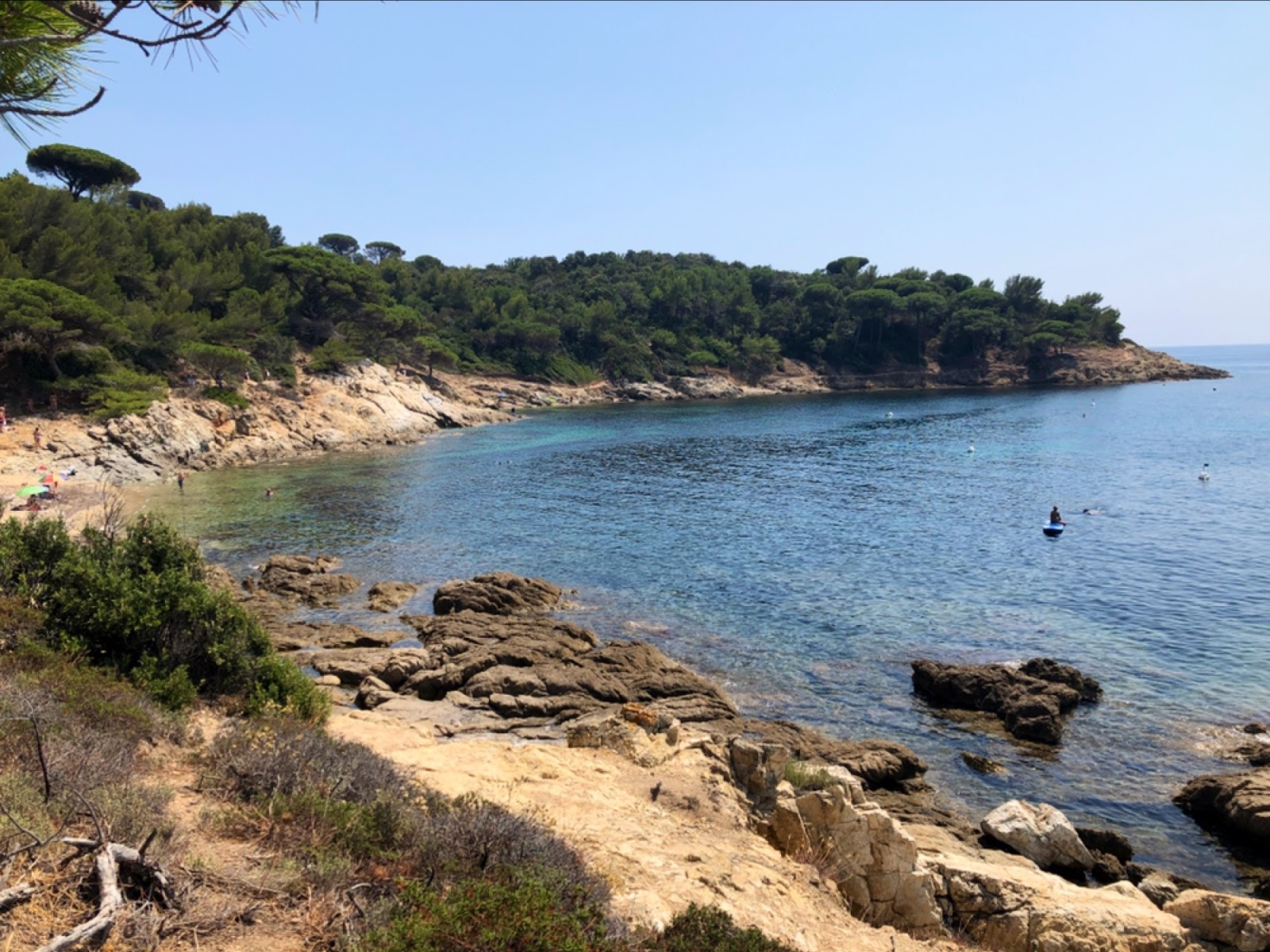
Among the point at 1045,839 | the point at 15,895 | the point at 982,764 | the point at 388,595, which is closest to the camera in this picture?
the point at 15,895

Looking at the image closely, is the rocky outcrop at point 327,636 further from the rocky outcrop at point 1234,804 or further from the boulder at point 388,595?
the rocky outcrop at point 1234,804

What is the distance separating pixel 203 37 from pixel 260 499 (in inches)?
1598

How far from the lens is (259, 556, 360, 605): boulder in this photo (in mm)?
27453

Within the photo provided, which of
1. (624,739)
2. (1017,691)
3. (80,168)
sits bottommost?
(1017,691)

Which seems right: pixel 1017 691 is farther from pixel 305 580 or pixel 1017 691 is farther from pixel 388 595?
pixel 305 580

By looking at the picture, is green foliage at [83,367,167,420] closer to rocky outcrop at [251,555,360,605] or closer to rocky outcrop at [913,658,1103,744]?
rocky outcrop at [251,555,360,605]

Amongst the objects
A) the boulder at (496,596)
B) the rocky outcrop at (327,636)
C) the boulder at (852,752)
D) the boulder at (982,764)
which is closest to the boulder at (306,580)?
the rocky outcrop at (327,636)

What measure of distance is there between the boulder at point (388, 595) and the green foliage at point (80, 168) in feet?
224

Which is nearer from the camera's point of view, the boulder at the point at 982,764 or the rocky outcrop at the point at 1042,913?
the rocky outcrop at the point at 1042,913

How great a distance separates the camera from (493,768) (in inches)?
521

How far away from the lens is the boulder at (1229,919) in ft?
33.6

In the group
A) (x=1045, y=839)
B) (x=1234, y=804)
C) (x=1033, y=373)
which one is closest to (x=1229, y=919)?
(x=1045, y=839)

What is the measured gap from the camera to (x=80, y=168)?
75750mm

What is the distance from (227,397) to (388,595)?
127 feet
